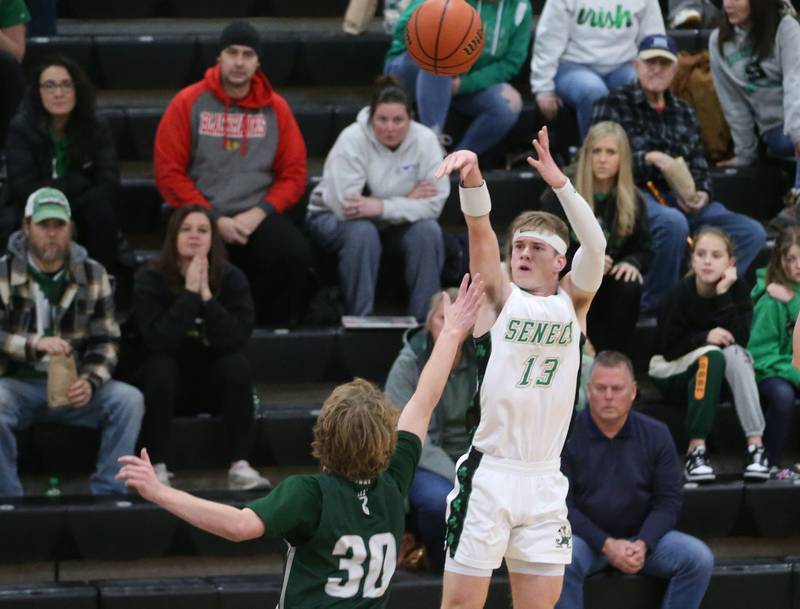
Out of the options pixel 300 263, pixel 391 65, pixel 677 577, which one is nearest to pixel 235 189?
pixel 300 263

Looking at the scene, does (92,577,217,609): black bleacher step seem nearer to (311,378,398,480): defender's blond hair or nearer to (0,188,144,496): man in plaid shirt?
(0,188,144,496): man in plaid shirt

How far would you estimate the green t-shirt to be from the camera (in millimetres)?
9430

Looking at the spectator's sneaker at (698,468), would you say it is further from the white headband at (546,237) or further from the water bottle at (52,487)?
the water bottle at (52,487)

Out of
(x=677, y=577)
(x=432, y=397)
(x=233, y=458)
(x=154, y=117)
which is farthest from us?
(x=154, y=117)

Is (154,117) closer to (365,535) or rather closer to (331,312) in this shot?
(331,312)

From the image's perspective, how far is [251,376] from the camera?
847 centimetres

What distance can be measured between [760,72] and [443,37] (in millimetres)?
2878

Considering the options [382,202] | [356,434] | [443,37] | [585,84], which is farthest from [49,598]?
[585,84]

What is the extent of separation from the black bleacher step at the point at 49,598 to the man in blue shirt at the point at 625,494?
224cm

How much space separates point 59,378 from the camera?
7742mm

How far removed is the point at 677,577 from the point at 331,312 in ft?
8.11

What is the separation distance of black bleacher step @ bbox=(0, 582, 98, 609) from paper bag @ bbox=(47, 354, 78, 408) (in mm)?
890

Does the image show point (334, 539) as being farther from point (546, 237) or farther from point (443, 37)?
point (443, 37)

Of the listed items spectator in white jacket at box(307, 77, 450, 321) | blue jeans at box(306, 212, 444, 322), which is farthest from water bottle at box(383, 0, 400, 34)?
blue jeans at box(306, 212, 444, 322)
